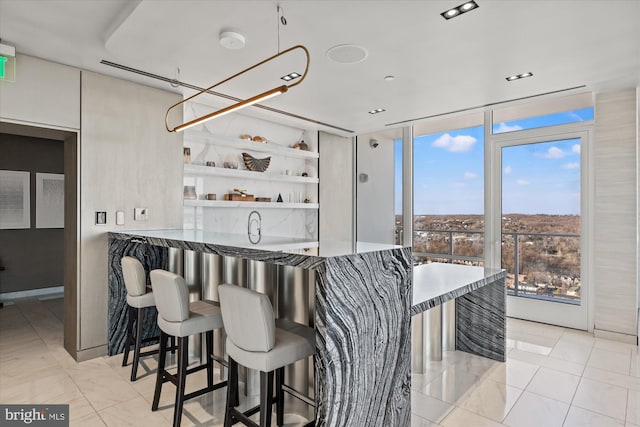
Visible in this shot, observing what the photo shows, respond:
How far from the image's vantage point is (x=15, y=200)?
17.4 ft

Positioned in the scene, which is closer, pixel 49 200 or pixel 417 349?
pixel 417 349

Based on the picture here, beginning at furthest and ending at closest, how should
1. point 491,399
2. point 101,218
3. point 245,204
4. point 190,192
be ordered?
1. point 245,204
2. point 190,192
3. point 101,218
4. point 491,399

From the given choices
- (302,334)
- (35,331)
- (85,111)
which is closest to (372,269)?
(302,334)

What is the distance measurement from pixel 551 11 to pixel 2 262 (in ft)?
23.2

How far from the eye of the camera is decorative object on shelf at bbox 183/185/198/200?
14.1 ft

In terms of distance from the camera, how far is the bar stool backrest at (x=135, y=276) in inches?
111

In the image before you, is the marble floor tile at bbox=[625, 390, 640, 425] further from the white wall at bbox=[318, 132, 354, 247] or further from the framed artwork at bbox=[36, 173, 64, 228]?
the framed artwork at bbox=[36, 173, 64, 228]

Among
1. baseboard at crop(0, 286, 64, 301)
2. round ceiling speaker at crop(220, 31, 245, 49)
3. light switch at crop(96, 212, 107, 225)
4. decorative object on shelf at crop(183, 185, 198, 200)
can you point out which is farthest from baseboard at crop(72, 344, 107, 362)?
baseboard at crop(0, 286, 64, 301)

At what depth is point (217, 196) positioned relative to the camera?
4734mm

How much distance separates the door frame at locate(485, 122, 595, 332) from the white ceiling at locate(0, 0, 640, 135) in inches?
26.1

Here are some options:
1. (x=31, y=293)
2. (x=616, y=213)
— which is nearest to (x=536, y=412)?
(x=616, y=213)

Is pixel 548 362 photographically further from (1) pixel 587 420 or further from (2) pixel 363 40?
(2) pixel 363 40

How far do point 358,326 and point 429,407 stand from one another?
124 centimetres

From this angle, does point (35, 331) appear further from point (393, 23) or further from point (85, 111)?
point (393, 23)
